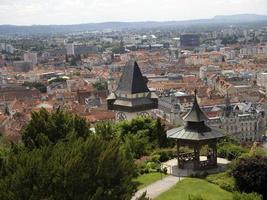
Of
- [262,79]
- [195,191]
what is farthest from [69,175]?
[262,79]

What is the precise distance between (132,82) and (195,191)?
18.9m

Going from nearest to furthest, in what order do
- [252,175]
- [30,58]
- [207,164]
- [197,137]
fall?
[252,175] → [197,137] → [207,164] → [30,58]

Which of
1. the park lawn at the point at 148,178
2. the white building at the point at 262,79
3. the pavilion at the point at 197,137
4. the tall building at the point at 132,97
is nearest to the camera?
the park lawn at the point at 148,178

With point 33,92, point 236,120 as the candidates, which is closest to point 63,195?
point 236,120

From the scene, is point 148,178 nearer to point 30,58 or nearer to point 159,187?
point 159,187

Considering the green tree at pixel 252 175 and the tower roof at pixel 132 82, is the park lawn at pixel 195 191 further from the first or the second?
the tower roof at pixel 132 82

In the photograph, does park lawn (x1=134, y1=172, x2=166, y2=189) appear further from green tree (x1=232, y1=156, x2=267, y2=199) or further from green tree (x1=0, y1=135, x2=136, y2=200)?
green tree (x1=0, y1=135, x2=136, y2=200)

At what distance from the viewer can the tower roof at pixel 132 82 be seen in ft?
134

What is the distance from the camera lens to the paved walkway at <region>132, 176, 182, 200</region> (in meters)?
23.0

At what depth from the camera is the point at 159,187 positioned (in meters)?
23.9

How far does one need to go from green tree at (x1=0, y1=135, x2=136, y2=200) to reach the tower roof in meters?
Answer: 22.3

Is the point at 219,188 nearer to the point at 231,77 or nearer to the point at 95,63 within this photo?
the point at 231,77

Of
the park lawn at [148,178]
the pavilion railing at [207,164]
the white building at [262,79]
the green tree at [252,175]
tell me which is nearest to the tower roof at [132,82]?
the pavilion railing at [207,164]

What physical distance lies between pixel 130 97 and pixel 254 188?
19.2 metres
